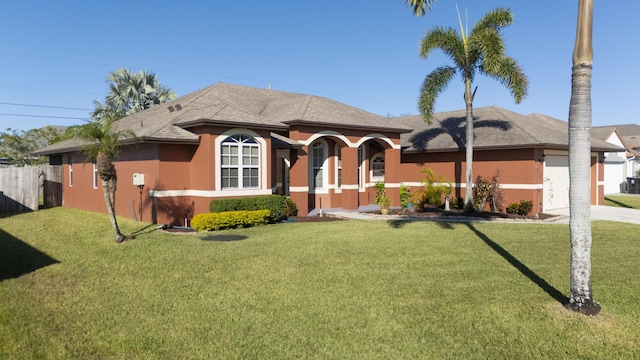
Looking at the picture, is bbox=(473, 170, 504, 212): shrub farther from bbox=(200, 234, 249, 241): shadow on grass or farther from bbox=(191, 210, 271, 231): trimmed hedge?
bbox=(200, 234, 249, 241): shadow on grass

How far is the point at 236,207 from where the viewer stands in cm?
1589

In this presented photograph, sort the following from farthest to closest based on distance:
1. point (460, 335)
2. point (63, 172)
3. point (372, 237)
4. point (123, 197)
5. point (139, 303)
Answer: point (63, 172) < point (123, 197) < point (372, 237) < point (139, 303) < point (460, 335)

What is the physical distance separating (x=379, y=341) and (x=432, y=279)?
308 centimetres

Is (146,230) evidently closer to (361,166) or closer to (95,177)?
(95,177)

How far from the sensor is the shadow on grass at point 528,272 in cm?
737

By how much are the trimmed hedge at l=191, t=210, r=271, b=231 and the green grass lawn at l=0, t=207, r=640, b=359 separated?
58.2 inches

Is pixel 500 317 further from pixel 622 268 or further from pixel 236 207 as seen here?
pixel 236 207

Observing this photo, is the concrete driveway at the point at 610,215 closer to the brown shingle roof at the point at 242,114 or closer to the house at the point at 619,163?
the brown shingle roof at the point at 242,114

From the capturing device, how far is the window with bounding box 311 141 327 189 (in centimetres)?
2072

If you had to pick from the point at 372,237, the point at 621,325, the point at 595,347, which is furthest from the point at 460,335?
the point at 372,237

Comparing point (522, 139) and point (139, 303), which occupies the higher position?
point (522, 139)

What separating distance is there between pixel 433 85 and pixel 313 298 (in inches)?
584

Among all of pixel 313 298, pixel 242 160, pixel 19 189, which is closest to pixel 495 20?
pixel 242 160

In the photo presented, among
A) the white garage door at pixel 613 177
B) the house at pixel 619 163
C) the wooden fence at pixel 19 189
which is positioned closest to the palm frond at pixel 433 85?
the wooden fence at pixel 19 189
